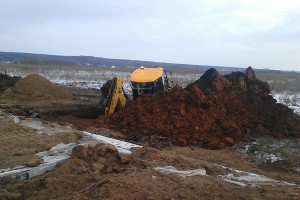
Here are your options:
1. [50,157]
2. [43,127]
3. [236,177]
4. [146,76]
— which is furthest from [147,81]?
[236,177]

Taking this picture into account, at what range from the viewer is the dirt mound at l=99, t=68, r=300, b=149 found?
482 inches

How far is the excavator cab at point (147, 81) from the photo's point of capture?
49.5ft

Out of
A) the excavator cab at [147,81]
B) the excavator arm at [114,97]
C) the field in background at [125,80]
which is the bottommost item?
the field in background at [125,80]

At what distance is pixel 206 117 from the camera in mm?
12938

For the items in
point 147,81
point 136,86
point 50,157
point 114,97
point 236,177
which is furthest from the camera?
point 136,86

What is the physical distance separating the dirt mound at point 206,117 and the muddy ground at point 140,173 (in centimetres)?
107

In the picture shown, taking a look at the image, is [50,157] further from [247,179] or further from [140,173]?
[247,179]

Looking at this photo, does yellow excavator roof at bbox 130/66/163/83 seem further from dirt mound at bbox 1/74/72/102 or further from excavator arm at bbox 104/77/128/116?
dirt mound at bbox 1/74/72/102

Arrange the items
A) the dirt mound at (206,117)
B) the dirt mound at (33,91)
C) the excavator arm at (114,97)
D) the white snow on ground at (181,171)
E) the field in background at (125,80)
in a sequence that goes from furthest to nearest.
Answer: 1. the field in background at (125,80)
2. the dirt mound at (33,91)
3. the excavator arm at (114,97)
4. the dirt mound at (206,117)
5. the white snow on ground at (181,171)

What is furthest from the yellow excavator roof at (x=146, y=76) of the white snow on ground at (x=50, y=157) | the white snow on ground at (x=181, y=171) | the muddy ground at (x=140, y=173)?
the white snow on ground at (x=181, y=171)

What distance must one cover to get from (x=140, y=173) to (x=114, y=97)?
7.79 metres

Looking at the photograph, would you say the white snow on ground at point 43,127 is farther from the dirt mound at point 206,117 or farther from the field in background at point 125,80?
the field in background at point 125,80

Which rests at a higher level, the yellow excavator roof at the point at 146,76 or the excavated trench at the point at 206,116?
the yellow excavator roof at the point at 146,76

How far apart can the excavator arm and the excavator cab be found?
699 mm
